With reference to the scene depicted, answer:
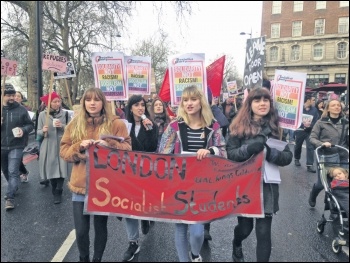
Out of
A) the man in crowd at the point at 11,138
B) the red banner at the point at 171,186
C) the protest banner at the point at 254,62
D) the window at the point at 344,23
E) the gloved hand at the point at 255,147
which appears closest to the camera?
the gloved hand at the point at 255,147

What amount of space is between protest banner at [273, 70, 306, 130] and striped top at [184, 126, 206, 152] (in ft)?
2.99

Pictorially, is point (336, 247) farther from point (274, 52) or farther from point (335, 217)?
point (274, 52)

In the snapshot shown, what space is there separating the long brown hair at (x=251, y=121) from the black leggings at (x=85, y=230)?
1533mm

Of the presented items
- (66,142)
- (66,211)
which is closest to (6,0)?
(66,211)

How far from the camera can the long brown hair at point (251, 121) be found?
321 cm

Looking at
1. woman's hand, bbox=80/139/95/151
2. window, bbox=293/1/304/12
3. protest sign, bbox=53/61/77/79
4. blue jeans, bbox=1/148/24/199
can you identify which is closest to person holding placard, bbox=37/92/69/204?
blue jeans, bbox=1/148/24/199

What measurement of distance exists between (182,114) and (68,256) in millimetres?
1935

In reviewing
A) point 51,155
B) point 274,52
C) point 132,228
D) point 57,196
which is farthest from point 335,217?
point 274,52

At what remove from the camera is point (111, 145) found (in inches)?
129

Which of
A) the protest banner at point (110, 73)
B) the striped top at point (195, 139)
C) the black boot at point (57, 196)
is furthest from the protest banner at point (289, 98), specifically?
the black boot at point (57, 196)

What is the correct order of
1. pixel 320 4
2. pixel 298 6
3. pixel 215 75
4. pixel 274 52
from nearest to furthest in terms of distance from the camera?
pixel 215 75 → pixel 298 6 → pixel 320 4 → pixel 274 52

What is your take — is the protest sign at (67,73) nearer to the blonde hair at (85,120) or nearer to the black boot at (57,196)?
the black boot at (57,196)

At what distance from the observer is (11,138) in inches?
205

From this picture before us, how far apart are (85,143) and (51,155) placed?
9.73ft
